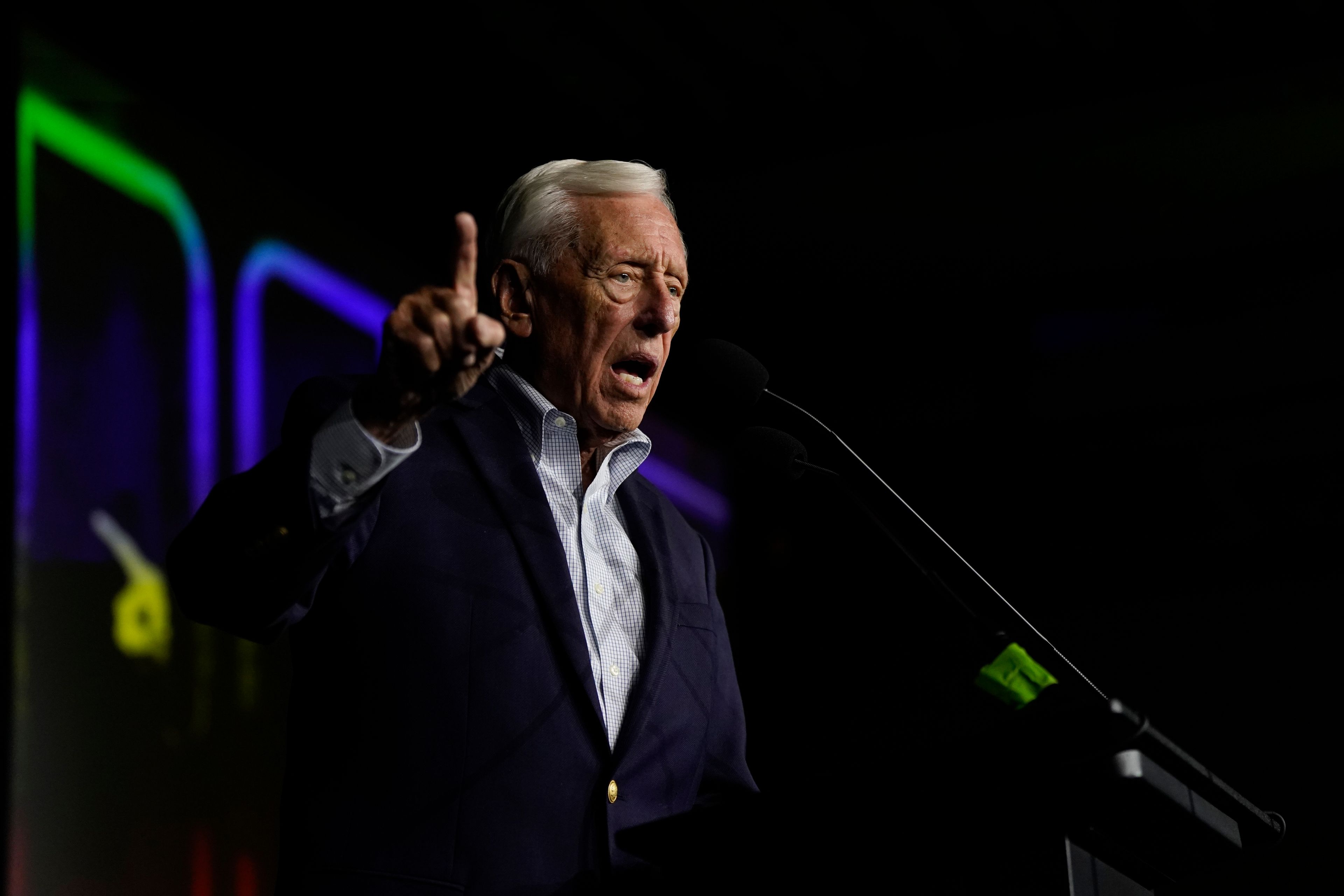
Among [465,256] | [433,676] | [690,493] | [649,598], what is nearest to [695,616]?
[649,598]

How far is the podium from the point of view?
1093 millimetres

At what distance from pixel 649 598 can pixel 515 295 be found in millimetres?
500

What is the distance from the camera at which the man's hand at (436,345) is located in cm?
115

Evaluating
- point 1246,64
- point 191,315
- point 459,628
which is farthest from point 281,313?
point 1246,64

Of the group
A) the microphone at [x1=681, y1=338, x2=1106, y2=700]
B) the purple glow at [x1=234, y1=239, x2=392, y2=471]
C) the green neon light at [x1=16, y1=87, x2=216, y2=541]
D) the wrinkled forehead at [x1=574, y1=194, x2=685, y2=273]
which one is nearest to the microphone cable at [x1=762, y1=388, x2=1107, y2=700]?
the microphone at [x1=681, y1=338, x2=1106, y2=700]

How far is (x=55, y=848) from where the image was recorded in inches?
106

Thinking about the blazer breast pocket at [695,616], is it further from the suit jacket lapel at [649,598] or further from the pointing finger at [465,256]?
the pointing finger at [465,256]

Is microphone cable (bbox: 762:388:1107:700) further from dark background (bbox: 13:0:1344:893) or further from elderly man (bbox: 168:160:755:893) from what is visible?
dark background (bbox: 13:0:1344:893)

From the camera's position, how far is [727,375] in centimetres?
160

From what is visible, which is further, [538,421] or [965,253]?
[965,253]

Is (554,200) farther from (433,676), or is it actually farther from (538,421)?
(433,676)

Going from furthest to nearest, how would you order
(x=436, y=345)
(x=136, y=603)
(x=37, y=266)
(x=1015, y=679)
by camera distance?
(x=136, y=603)
(x=37, y=266)
(x=1015, y=679)
(x=436, y=345)

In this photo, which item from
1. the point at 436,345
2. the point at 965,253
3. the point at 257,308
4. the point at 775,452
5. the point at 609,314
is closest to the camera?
the point at 436,345

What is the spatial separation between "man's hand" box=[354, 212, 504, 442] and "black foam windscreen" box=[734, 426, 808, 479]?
0.46 m
